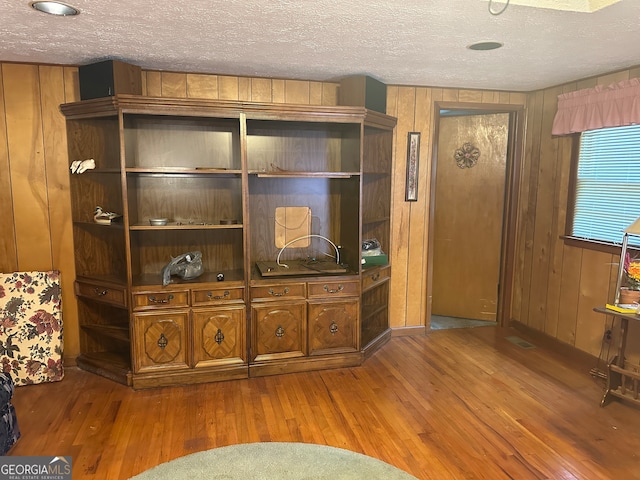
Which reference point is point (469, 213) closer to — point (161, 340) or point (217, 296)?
point (217, 296)

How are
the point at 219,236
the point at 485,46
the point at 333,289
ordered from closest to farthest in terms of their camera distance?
the point at 485,46 → the point at 333,289 → the point at 219,236

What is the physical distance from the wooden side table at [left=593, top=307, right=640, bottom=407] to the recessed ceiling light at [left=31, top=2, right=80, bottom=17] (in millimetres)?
3466

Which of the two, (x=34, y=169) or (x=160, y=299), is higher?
(x=34, y=169)

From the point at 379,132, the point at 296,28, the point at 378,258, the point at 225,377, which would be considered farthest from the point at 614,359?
the point at 296,28

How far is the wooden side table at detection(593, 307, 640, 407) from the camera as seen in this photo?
9.67ft

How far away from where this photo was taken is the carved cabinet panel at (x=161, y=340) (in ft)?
10.6

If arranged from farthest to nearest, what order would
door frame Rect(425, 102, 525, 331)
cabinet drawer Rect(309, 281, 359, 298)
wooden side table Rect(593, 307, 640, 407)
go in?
door frame Rect(425, 102, 525, 331), cabinet drawer Rect(309, 281, 359, 298), wooden side table Rect(593, 307, 640, 407)

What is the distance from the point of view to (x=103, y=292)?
3.36 metres

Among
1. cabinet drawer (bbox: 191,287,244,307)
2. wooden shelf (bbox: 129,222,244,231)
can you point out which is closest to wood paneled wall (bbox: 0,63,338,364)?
wooden shelf (bbox: 129,222,244,231)

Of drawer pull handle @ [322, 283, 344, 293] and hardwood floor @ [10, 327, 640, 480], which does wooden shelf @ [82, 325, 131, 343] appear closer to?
hardwood floor @ [10, 327, 640, 480]

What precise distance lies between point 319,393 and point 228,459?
0.90m

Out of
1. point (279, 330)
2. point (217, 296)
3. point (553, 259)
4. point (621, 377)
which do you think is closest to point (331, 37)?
point (217, 296)

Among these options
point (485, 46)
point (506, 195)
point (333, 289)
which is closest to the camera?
point (485, 46)

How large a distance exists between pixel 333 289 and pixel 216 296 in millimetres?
886
